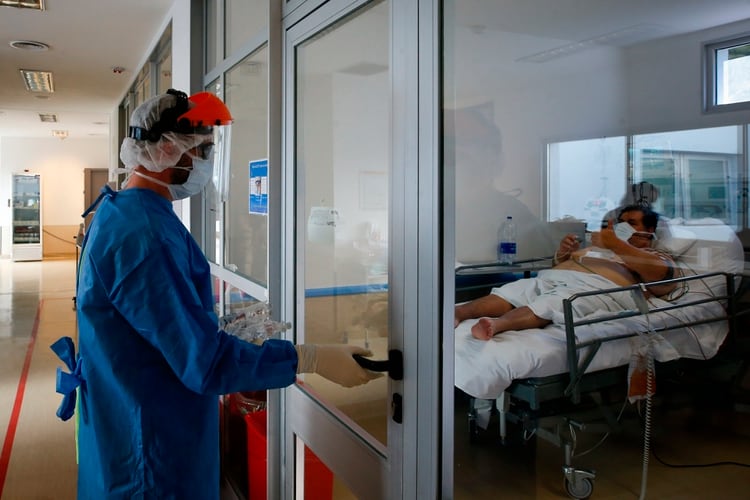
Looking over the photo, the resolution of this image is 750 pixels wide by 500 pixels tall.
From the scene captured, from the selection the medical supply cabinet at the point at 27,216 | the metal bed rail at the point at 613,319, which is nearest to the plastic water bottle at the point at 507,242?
the metal bed rail at the point at 613,319

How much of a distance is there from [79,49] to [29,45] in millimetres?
392

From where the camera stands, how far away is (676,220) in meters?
0.73

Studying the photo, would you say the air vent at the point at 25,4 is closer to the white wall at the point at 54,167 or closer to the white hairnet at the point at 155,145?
the white hairnet at the point at 155,145

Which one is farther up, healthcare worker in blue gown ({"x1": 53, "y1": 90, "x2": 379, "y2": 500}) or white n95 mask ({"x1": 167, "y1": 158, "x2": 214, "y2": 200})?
white n95 mask ({"x1": 167, "y1": 158, "x2": 214, "y2": 200})

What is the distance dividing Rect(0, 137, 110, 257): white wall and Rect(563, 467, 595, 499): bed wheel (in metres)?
13.6

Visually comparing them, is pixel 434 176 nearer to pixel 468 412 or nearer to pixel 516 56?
pixel 516 56

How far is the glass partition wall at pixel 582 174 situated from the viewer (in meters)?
0.71

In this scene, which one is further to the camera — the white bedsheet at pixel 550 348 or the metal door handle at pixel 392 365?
the metal door handle at pixel 392 365

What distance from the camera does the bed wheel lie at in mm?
955

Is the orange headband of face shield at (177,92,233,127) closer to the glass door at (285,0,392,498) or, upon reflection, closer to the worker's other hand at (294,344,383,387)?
the glass door at (285,0,392,498)

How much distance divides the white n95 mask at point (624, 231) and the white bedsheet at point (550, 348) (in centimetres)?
10

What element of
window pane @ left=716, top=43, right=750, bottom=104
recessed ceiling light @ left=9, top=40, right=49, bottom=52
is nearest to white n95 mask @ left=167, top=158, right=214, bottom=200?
window pane @ left=716, top=43, right=750, bottom=104

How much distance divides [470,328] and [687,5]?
674mm

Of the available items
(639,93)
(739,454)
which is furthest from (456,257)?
(739,454)
